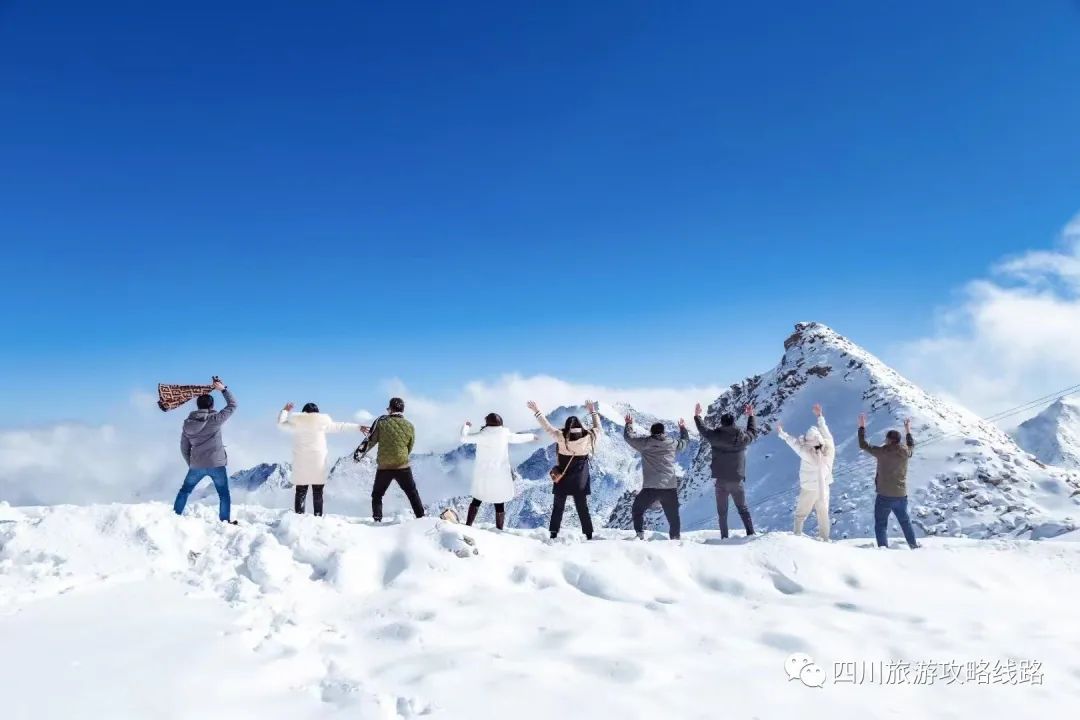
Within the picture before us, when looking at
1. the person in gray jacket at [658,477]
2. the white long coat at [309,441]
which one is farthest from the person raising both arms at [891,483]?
the white long coat at [309,441]

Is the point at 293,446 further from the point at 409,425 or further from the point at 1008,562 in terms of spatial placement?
the point at 1008,562

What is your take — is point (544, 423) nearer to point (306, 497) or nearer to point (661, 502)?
point (661, 502)

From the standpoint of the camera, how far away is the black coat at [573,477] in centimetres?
1082

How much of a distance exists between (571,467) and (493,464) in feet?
5.01

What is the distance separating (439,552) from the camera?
869 cm

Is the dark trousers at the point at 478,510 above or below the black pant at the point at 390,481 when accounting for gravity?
below

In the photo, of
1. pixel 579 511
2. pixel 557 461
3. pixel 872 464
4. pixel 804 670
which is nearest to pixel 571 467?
pixel 557 461

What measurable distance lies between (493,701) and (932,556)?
7920mm

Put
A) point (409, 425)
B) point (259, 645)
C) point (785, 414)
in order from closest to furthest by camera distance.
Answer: point (259, 645), point (409, 425), point (785, 414)

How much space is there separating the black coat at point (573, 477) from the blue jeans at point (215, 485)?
5.51 meters

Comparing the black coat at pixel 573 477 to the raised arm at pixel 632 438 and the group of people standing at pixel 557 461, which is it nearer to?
the group of people standing at pixel 557 461

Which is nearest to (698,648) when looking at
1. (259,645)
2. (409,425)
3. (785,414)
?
(259,645)

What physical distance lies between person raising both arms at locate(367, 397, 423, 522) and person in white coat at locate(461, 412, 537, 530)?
43.4 inches

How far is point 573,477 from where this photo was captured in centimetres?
1085
